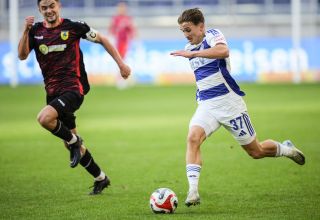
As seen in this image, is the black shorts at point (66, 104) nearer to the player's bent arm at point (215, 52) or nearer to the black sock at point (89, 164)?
the black sock at point (89, 164)

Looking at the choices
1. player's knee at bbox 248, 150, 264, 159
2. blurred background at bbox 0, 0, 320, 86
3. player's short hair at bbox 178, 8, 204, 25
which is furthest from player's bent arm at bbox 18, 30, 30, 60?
blurred background at bbox 0, 0, 320, 86

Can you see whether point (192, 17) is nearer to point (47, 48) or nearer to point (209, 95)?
point (209, 95)

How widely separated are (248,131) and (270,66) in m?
20.8

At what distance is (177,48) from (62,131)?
20.2m

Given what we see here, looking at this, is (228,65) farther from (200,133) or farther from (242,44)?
(242,44)

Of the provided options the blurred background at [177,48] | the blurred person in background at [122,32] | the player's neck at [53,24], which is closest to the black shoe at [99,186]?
the player's neck at [53,24]

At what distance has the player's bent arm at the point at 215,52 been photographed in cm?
798

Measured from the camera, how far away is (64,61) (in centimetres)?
935

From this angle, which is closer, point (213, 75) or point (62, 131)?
point (213, 75)

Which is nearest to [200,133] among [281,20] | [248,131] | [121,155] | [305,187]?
[248,131]

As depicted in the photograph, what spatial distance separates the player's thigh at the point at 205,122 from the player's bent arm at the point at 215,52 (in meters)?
0.71

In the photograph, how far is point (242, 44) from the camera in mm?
28844

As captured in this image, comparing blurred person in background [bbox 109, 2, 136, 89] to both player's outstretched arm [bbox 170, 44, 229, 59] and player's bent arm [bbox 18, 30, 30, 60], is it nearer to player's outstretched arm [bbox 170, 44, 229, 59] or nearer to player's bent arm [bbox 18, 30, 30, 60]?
player's bent arm [bbox 18, 30, 30, 60]

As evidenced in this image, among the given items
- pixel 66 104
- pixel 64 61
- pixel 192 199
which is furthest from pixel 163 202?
pixel 64 61
